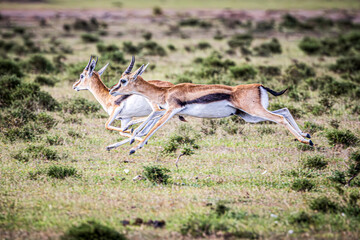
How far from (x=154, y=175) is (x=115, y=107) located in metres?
2.60

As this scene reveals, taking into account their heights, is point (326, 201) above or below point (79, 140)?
above

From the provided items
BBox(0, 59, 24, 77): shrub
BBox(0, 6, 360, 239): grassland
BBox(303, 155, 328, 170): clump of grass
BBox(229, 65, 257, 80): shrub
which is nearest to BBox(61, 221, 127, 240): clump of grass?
BBox(0, 6, 360, 239): grassland

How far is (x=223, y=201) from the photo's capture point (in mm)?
6367

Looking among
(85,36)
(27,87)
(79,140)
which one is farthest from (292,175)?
(85,36)

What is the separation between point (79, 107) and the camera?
12.4 metres

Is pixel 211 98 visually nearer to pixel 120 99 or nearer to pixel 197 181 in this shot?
pixel 197 181

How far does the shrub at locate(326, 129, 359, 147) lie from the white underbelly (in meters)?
2.72

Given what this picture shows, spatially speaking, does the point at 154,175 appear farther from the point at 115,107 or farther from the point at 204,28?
the point at 204,28

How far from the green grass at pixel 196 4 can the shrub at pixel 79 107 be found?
251ft

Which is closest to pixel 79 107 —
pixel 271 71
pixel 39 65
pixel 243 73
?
pixel 243 73

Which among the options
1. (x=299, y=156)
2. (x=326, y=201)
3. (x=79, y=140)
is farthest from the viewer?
(x=79, y=140)

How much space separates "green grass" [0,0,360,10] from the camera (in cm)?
8656

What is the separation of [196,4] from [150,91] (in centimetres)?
9056

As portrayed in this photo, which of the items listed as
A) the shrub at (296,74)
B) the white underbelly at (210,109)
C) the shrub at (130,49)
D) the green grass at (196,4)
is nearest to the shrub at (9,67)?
the shrub at (130,49)
